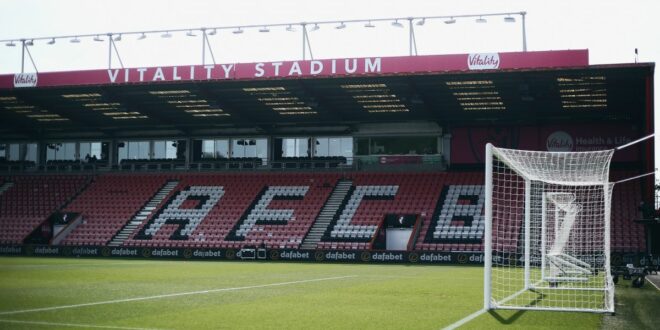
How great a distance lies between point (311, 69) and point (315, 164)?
428 inches

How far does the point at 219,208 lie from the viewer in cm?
4253

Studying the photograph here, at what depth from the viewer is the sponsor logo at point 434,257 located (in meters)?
33.7

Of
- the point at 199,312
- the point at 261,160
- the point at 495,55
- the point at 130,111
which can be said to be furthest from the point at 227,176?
the point at 199,312

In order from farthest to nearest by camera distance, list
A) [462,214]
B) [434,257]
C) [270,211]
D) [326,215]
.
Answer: [270,211]
[326,215]
[462,214]
[434,257]

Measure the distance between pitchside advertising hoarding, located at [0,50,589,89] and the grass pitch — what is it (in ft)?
52.9

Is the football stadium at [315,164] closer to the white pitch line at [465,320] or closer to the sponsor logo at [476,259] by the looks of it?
the sponsor logo at [476,259]

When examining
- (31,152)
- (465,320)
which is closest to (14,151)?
(31,152)

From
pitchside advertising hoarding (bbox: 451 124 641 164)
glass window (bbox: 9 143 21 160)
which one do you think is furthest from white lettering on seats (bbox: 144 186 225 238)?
pitchside advertising hoarding (bbox: 451 124 641 164)

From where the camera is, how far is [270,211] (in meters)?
41.4

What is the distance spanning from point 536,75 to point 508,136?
9534 mm

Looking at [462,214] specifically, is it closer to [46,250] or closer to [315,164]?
[315,164]

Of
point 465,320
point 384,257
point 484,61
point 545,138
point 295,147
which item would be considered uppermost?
point 484,61

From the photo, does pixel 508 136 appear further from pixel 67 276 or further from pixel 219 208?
pixel 67 276

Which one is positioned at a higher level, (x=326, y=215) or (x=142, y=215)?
(x=326, y=215)
